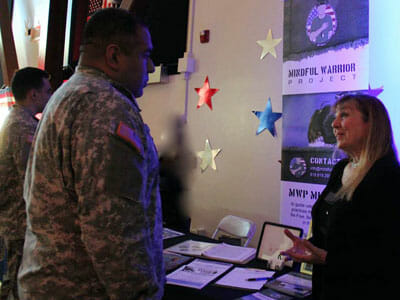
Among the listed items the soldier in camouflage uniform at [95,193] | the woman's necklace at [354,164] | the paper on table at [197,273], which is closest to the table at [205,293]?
the paper on table at [197,273]

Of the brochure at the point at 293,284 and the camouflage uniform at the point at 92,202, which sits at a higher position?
the camouflage uniform at the point at 92,202

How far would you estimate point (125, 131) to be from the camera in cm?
93

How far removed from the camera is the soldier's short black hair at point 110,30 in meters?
1.06

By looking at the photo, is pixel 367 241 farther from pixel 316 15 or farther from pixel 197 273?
pixel 316 15

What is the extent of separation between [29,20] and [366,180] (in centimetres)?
601

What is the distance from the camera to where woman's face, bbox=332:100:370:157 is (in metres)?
1.65

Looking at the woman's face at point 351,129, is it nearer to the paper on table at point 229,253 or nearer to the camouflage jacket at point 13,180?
the paper on table at point 229,253

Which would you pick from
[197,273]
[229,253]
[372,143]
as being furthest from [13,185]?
[372,143]

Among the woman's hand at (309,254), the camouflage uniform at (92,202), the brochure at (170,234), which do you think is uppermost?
the camouflage uniform at (92,202)

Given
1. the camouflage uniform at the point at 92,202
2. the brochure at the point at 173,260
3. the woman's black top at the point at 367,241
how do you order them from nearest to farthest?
1. the camouflage uniform at the point at 92,202
2. the woman's black top at the point at 367,241
3. the brochure at the point at 173,260

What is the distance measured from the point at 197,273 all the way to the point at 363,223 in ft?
2.77

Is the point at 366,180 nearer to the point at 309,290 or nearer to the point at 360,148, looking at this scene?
the point at 360,148

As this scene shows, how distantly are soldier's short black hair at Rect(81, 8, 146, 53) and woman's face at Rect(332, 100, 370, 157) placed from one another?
112 cm

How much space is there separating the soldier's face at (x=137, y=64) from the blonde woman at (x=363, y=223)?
970 millimetres
